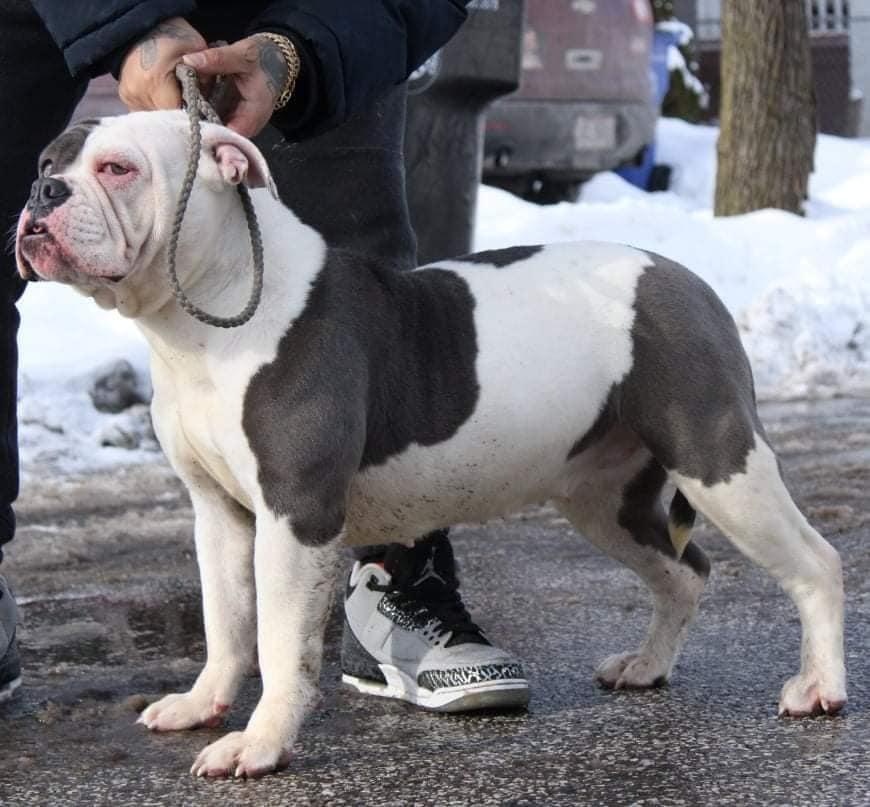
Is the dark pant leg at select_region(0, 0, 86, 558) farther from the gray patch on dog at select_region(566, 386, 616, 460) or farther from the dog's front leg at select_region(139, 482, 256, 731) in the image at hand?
the gray patch on dog at select_region(566, 386, 616, 460)

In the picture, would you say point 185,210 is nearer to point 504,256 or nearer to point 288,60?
point 288,60

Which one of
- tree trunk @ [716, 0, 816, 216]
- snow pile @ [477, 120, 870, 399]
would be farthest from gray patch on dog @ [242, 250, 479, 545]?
tree trunk @ [716, 0, 816, 216]

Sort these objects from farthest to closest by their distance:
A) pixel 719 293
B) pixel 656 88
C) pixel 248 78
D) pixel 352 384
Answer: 1. pixel 656 88
2. pixel 719 293
3. pixel 248 78
4. pixel 352 384

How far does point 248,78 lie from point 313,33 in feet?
0.60

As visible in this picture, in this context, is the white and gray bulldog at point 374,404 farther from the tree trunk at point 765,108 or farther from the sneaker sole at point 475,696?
the tree trunk at point 765,108

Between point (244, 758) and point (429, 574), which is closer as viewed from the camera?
point (244, 758)

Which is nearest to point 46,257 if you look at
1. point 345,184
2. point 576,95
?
point 345,184

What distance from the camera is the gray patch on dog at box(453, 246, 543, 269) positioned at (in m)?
3.27

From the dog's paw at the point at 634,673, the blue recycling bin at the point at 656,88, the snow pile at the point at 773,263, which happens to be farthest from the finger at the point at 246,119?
the blue recycling bin at the point at 656,88

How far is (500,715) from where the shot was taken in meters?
3.26

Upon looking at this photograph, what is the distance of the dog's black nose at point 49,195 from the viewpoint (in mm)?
2734

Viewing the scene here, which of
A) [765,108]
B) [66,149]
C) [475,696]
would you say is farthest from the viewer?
[765,108]

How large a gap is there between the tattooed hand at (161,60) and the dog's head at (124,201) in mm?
111

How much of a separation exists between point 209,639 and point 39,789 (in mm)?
461
